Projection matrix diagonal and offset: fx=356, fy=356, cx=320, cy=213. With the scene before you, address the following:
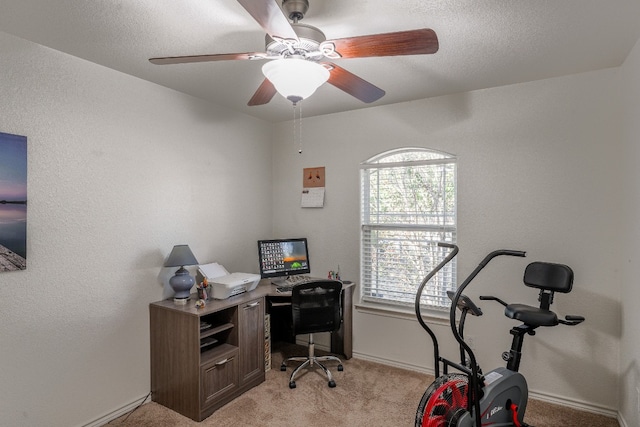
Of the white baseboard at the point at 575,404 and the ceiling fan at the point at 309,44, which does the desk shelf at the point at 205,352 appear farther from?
the white baseboard at the point at 575,404

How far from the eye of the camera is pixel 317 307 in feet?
10.1

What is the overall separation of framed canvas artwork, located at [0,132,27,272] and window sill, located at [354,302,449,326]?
8.75 feet

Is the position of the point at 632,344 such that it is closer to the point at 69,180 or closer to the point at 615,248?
the point at 615,248

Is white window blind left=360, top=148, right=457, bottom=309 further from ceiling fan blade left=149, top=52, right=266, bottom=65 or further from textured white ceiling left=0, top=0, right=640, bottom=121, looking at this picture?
ceiling fan blade left=149, top=52, right=266, bottom=65

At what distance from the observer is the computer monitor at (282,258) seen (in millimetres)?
3425

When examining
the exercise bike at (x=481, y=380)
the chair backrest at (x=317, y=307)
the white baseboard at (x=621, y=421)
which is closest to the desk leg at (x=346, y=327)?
the chair backrest at (x=317, y=307)

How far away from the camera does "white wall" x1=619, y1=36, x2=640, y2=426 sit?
212 centimetres

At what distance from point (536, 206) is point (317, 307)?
1.94 meters

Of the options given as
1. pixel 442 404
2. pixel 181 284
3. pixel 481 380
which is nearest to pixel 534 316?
pixel 481 380

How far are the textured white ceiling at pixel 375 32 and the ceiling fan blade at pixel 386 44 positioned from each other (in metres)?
0.27

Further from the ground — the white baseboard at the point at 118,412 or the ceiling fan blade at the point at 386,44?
the ceiling fan blade at the point at 386,44

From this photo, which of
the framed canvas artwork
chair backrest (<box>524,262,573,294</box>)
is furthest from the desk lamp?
chair backrest (<box>524,262,573,294</box>)

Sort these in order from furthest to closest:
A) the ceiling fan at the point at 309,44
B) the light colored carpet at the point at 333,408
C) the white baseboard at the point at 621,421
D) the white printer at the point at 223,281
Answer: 1. the white printer at the point at 223,281
2. the light colored carpet at the point at 333,408
3. the white baseboard at the point at 621,421
4. the ceiling fan at the point at 309,44

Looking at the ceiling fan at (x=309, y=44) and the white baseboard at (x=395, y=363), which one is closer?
the ceiling fan at (x=309, y=44)
